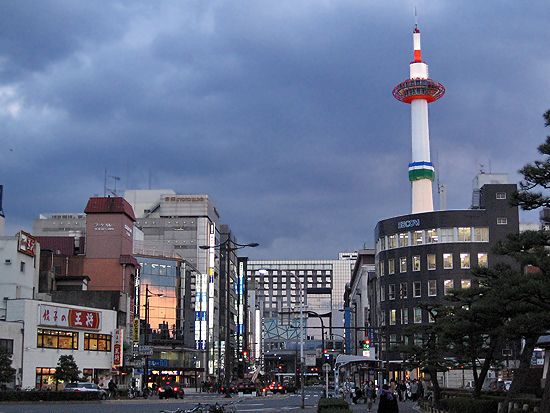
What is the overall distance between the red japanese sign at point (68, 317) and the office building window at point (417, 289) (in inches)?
1980

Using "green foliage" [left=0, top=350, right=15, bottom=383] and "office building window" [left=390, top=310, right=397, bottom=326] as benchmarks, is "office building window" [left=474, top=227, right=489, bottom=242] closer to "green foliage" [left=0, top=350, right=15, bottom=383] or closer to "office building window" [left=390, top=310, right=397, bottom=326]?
"office building window" [left=390, top=310, right=397, bottom=326]

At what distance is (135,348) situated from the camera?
98.4m

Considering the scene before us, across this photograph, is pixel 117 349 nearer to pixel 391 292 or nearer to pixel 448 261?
pixel 391 292

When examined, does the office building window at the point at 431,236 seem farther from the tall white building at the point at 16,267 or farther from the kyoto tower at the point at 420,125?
the tall white building at the point at 16,267

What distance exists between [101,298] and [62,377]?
23396 millimetres

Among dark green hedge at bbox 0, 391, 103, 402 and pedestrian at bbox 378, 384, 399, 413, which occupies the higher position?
pedestrian at bbox 378, 384, 399, 413

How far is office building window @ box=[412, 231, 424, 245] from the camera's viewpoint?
120500mm

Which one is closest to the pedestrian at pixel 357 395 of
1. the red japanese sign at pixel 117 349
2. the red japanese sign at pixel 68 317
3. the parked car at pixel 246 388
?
the parked car at pixel 246 388

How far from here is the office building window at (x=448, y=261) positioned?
117375 millimetres

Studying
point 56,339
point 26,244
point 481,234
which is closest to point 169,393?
point 56,339

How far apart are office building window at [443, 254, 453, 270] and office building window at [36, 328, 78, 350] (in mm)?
56048

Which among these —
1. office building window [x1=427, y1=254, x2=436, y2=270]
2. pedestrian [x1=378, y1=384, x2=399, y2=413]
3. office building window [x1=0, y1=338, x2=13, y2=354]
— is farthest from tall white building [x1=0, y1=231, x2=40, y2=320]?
pedestrian [x1=378, y1=384, x2=399, y2=413]

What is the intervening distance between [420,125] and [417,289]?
131ft

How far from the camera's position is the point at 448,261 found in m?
118
